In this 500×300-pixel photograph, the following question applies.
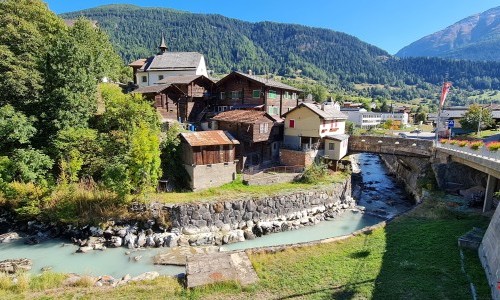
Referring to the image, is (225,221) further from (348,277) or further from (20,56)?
(20,56)

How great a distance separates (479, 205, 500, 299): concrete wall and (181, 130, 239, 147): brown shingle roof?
20282mm

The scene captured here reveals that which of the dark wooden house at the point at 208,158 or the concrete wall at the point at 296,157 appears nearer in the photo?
the dark wooden house at the point at 208,158

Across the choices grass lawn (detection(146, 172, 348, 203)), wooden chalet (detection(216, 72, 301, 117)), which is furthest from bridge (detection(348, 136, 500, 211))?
wooden chalet (detection(216, 72, 301, 117))

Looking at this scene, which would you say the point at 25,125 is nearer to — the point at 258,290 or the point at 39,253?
the point at 39,253

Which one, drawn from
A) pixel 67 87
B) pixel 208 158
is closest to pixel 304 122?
pixel 208 158

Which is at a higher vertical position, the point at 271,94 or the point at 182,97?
the point at 271,94

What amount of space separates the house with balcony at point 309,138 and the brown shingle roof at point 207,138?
806 centimetres

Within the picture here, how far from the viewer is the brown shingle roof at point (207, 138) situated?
2634 centimetres

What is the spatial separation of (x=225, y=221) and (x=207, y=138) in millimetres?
8235

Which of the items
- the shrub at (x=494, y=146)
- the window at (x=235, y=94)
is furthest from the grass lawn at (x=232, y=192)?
the window at (x=235, y=94)

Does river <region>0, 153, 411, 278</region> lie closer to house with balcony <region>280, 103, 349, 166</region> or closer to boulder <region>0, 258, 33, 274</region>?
boulder <region>0, 258, 33, 274</region>

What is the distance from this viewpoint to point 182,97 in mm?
38219

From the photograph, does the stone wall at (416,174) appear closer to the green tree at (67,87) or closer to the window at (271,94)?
the window at (271,94)

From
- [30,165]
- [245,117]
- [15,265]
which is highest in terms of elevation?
[245,117]
